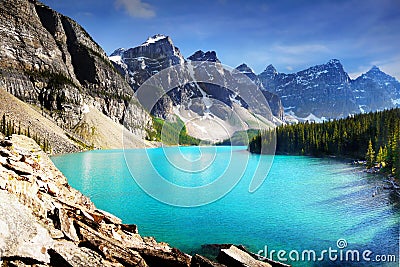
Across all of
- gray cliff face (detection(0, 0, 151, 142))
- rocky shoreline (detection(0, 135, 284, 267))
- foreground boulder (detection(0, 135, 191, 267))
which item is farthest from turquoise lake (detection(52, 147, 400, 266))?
gray cliff face (detection(0, 0, 151, 142))

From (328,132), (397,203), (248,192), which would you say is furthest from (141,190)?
(328,132)

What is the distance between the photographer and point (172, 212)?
902 inches

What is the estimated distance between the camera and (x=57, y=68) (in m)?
145

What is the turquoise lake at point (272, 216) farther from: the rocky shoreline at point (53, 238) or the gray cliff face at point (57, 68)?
the gray cliff face at point (57, 68)

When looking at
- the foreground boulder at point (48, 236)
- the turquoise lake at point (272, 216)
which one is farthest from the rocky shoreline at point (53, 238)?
the turquoise lake at point (272, 216)

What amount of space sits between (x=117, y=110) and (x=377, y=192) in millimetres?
154400

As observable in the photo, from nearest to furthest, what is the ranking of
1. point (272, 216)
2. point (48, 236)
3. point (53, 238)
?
point (48, 236), point (53, 238), point (272, 216)

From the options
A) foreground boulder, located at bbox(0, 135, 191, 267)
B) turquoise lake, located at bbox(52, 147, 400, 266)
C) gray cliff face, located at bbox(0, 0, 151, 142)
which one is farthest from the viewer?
gray cliff face, located at bbox(0, 0, 151, 142)

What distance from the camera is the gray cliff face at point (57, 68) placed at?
121812 mm

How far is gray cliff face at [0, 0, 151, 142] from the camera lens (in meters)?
122

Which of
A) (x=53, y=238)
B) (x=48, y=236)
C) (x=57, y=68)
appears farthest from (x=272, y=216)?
(x=57, y=68)

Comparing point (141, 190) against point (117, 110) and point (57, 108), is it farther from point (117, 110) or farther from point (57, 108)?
point (117, 110)

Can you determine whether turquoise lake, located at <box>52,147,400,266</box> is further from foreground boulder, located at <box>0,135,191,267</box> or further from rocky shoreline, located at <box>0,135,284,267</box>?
foreground boulder, located at <box>0,135,191,267</box>

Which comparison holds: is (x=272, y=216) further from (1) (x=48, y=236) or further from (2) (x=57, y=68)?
(2) (x=57, y=68)
